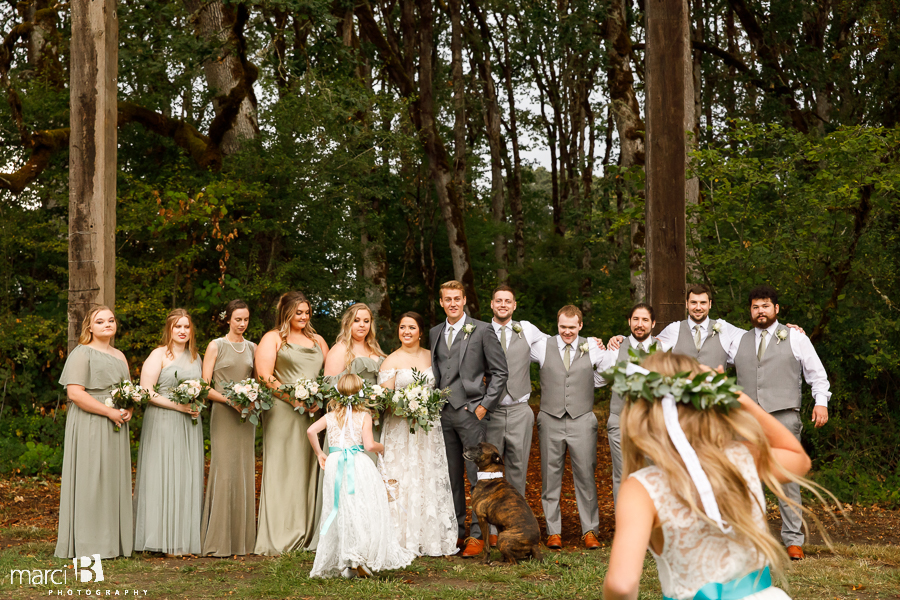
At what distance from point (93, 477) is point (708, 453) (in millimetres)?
5778

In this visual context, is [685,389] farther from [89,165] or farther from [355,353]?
[89,165]

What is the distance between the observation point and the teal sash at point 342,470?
583cm

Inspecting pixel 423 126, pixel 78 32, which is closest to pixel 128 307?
pixel 78 32

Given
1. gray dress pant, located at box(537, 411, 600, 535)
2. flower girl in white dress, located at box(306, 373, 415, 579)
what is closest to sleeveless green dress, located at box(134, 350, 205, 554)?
flower girl in white dress, located at box(306, 373, 415, 579)

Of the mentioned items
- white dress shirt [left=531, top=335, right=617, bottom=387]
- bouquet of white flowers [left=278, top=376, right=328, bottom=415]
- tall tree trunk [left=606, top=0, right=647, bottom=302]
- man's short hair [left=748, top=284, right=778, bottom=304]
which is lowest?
bouquet of white flowers [left=278, top=376, right=328, bottom=415]

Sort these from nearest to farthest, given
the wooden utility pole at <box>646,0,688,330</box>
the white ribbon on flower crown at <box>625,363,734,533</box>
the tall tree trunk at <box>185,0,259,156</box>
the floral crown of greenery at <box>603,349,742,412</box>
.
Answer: the white ribbon on flower crown at <box>625,363,734,533</box>
the floral crown of greenery at <box>603,349,742,412</box>
the wooden utility pole at <box>646,0,688,330</box>
the tall tree trunk at <box>185,0,259,156</box>

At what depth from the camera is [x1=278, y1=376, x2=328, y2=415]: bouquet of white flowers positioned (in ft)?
22.3

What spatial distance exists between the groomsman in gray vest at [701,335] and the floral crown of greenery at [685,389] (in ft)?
15.2

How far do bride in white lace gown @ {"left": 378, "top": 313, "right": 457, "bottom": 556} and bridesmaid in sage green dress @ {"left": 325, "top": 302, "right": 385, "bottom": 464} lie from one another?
0.33 ft

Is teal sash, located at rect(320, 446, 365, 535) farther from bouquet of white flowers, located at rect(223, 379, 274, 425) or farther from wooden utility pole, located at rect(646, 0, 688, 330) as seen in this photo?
wooden utility pole, located at rect(646, 0, 688, 330)

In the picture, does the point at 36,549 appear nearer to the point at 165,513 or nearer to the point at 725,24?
the point at 165,513

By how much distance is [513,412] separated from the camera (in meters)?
7.16
